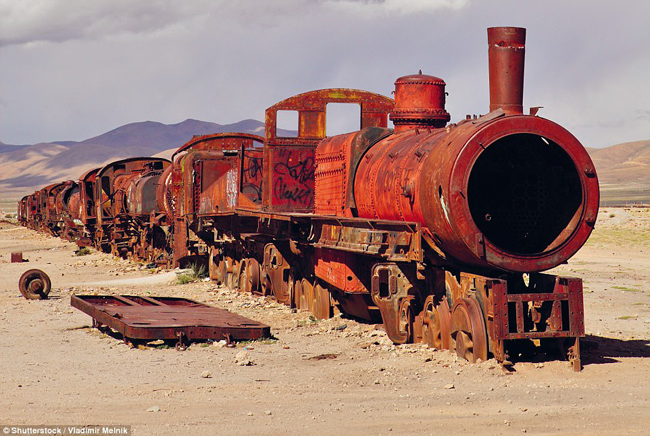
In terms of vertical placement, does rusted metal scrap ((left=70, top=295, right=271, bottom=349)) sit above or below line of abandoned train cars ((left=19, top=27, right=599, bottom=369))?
below

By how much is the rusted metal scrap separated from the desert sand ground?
218 millimetres

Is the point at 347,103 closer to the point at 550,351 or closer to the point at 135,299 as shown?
the point at 135,299

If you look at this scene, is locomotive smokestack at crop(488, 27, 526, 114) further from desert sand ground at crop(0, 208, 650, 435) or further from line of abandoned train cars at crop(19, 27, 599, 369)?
desert sand ground at crop(0, 208, 650, 435)

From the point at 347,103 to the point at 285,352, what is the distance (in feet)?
18.9

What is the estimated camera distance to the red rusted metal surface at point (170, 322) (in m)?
11.1

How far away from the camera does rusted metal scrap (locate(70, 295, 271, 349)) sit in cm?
1105

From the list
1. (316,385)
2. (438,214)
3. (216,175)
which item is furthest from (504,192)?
(216,175)

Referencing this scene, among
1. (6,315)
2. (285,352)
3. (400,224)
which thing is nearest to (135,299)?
(6,315)

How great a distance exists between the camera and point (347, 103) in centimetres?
1520

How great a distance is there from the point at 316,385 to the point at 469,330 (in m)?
1.74

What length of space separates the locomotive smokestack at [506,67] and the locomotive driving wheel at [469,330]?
2.37m

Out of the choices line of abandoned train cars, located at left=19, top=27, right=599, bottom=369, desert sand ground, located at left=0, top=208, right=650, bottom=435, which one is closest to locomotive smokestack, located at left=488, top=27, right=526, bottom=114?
line of abandoned train cars, located at left=19, top=27, right=599, bottom=369

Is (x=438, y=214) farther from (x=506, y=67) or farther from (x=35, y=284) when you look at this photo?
(x=35, y=284)

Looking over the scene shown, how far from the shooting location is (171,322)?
457 inches
